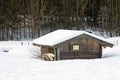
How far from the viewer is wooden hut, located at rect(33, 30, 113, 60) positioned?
28.3m

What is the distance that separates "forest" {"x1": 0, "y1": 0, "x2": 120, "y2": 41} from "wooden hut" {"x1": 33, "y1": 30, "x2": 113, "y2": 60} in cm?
3364

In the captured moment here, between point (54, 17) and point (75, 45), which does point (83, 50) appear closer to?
point (75, 45)

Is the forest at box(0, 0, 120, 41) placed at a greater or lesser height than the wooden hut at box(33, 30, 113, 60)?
greater

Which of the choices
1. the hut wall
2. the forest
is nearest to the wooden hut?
the hut wall

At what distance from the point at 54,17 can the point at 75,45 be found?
41370 millimetres

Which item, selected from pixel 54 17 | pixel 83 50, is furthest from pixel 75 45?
pixel 54 17

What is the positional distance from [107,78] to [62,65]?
562cm

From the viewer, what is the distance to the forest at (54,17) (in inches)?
2501

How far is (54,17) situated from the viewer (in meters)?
69.9

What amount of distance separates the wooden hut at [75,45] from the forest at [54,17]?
110 feet

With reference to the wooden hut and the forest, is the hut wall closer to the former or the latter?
the wooden hut

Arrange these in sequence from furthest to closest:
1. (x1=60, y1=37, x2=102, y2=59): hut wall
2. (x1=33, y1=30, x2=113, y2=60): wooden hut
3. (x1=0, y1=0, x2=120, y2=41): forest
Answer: (x1=0, y1=0, x2=120, y2=41): forest, (x1=60, y1=37, x2=102, y2=59): hut wall, (x1=33, y1=30, x2=113, y2=60): wooden hut

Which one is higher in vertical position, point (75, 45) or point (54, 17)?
point (54, 17)

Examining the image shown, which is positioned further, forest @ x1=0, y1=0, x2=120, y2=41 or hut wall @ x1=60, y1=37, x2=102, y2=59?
forest @ x1=0, y1=0, x2=120, y2=41
